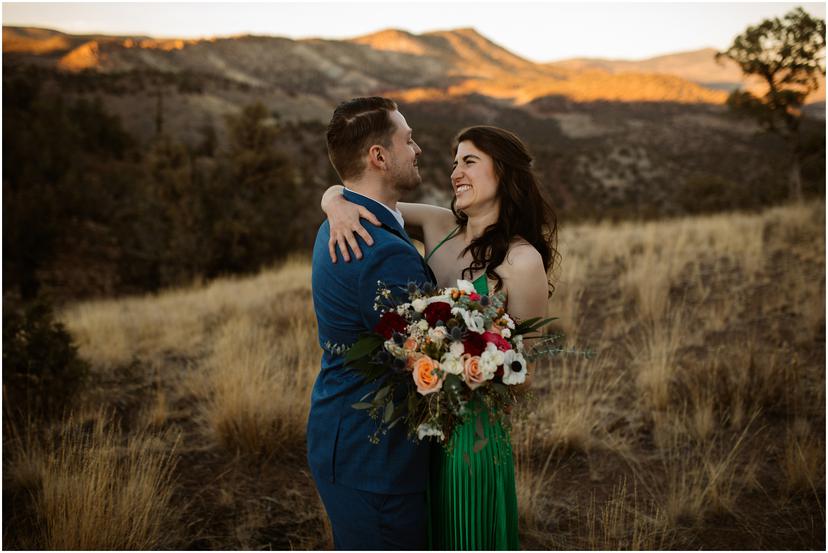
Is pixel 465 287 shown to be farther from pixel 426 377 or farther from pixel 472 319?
pixel 426 377

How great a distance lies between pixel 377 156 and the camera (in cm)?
247

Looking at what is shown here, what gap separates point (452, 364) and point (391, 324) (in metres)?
0.26

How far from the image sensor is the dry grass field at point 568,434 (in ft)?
12.2

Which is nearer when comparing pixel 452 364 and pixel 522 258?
pixel 452 364

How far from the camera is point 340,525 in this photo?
7.54ft

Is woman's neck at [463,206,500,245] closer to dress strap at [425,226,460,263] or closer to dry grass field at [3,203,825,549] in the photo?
dress strap at [425,226,460,263]

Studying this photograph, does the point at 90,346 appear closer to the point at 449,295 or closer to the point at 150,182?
the point at 449,295

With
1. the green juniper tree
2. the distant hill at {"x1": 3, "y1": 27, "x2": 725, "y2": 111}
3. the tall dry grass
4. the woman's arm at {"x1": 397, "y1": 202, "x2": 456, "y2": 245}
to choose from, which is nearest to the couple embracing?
the woman's arm at {"x1": 397, "y1": 202, "x2": 456, "y2": 245}

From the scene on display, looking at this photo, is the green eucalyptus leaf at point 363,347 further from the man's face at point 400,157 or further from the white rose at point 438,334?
the man's face at point 400,157

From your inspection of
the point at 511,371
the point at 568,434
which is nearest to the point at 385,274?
the point at 511,371

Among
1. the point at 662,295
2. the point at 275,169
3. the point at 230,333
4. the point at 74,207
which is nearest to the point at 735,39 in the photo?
the point at 662,295

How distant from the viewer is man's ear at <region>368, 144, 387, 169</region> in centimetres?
245

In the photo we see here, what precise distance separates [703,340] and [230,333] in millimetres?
5836

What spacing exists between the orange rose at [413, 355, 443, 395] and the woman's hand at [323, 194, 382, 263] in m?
0.51
